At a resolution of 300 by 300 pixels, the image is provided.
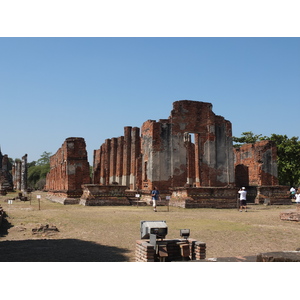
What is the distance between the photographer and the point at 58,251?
23.3 feet

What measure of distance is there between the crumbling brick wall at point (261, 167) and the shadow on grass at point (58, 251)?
2262 cm

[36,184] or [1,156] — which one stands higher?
[1,156]

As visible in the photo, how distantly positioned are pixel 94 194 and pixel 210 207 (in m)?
6.94

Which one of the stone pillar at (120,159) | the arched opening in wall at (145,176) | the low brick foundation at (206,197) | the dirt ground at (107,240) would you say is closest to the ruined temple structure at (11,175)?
the stone pillar at (120,159)

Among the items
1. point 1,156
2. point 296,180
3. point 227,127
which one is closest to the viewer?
point 227,127

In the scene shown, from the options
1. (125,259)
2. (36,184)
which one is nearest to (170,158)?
(125,259)

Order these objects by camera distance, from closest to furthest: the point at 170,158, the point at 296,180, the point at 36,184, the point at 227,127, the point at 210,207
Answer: the point at 210,207, the point at 170,158, the point at 227,127, the point at 296,180, the point at 36,184

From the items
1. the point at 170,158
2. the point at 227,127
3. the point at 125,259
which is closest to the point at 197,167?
the point at 170,158

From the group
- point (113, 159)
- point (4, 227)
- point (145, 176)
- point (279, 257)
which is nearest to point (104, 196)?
point (145, 176)

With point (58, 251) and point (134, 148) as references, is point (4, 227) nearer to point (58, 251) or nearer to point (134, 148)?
point (58, 251)

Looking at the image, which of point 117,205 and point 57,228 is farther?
point 117,205

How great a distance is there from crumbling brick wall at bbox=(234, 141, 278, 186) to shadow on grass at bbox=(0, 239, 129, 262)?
74.2 feet
